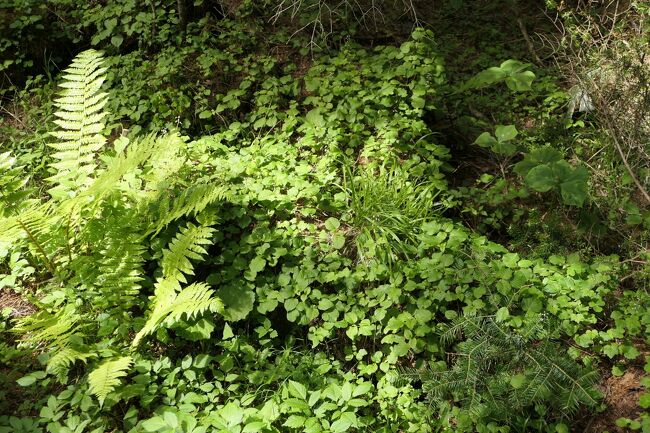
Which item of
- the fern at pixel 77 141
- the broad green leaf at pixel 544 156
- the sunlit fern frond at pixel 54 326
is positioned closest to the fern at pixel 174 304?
the sunlit fern frond at pixel 54 326

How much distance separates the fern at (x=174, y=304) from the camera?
276 cm

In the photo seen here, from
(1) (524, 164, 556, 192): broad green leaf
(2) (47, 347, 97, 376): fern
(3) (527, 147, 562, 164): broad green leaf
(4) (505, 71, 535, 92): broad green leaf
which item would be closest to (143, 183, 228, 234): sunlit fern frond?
(2) (47, 347, 97, 376): fern

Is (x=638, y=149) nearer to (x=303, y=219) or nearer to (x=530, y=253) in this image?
(x=530, y=253)

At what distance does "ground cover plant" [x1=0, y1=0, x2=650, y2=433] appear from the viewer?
283 centimetres

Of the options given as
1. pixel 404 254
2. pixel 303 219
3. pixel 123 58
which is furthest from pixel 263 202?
pixel 123 58

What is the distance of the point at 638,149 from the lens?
12.2ft

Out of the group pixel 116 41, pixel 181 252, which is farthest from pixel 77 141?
pixel 116 41

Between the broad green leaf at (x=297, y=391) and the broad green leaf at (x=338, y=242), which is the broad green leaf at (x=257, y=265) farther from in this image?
the broad green leaf at (x=297, y=391)

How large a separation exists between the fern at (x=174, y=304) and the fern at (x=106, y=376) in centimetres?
20

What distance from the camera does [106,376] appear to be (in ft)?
8.59

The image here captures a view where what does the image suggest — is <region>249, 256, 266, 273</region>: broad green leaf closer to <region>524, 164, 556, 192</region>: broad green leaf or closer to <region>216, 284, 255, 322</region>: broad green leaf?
<region>216, 284, 255, 322</region>: broad green leaf

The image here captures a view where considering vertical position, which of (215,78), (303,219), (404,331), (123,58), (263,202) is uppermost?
(123,58)

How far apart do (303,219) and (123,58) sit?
262cm

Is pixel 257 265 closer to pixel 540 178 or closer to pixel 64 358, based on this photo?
pixel 64 358
